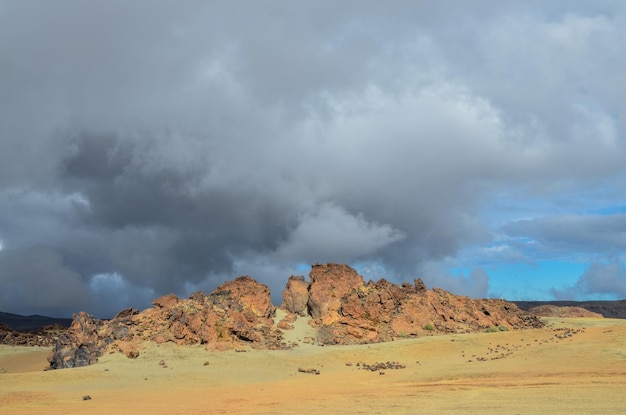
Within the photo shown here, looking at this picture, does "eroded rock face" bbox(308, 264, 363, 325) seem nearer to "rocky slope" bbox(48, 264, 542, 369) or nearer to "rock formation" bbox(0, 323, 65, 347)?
"rocky slope" bbox(48, 264, 542, 369)

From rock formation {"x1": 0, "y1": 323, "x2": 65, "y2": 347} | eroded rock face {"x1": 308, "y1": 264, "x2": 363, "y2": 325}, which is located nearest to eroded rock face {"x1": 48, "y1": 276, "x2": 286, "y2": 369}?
eroded rock face {"x1": 308, "y1": 264, "x2": 363, "y2": 325}

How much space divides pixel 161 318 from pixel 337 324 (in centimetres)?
1553

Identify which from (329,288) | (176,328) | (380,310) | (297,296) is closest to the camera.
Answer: (176,328)

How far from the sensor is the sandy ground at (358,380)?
18094mm

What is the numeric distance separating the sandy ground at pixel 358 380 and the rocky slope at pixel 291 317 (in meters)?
2.09

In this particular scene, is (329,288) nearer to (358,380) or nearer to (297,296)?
(297,296)

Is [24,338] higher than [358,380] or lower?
higher

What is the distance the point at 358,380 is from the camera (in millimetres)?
27953

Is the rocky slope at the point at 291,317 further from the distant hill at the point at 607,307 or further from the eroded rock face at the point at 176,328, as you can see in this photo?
the distant hill at the point at 607,307

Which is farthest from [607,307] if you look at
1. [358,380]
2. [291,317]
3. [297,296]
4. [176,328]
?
[358,380]

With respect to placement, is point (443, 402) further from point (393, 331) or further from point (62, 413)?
point (393, 331)

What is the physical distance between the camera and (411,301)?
48.4m

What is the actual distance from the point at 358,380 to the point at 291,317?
67.6 feet

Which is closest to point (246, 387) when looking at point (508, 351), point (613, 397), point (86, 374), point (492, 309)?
point (86, 374)
